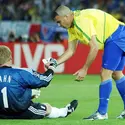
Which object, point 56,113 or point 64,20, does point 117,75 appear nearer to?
point 56,113

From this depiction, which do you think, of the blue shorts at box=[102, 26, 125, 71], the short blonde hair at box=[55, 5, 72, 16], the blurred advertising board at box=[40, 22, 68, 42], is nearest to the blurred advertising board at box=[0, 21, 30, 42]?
the blurred advertising board at box=[40, 22, 68, 42]

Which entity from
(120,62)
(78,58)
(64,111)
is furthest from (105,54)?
(78,58)

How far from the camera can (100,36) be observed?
9.63m

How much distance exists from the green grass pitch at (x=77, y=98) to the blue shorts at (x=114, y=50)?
834mm

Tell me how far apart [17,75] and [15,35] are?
53.4 ft

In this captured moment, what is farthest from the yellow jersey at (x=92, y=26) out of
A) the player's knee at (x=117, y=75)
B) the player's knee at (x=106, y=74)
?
the player's knee at (x=117, y=75)

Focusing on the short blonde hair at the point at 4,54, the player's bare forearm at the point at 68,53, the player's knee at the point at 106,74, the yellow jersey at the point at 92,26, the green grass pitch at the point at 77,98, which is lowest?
the green grass pitch at the point at 77,98

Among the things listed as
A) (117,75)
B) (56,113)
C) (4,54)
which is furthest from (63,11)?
(56,113)

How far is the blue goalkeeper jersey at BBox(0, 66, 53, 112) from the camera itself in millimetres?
9250

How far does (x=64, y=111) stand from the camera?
9.95m

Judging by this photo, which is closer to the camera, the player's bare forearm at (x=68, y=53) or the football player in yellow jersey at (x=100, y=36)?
the football player in yellow jersey at (x=100, y=36)

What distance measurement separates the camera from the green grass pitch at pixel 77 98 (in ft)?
29.4

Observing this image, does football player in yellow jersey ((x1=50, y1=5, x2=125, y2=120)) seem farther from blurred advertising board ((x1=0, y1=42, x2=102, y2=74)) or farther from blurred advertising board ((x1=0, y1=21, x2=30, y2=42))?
blurred advertising board ((x1=0, y1=21, x2=30, y2=42))

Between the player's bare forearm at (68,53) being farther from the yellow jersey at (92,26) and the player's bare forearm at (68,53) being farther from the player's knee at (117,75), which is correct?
the player's knee at (117,75)
